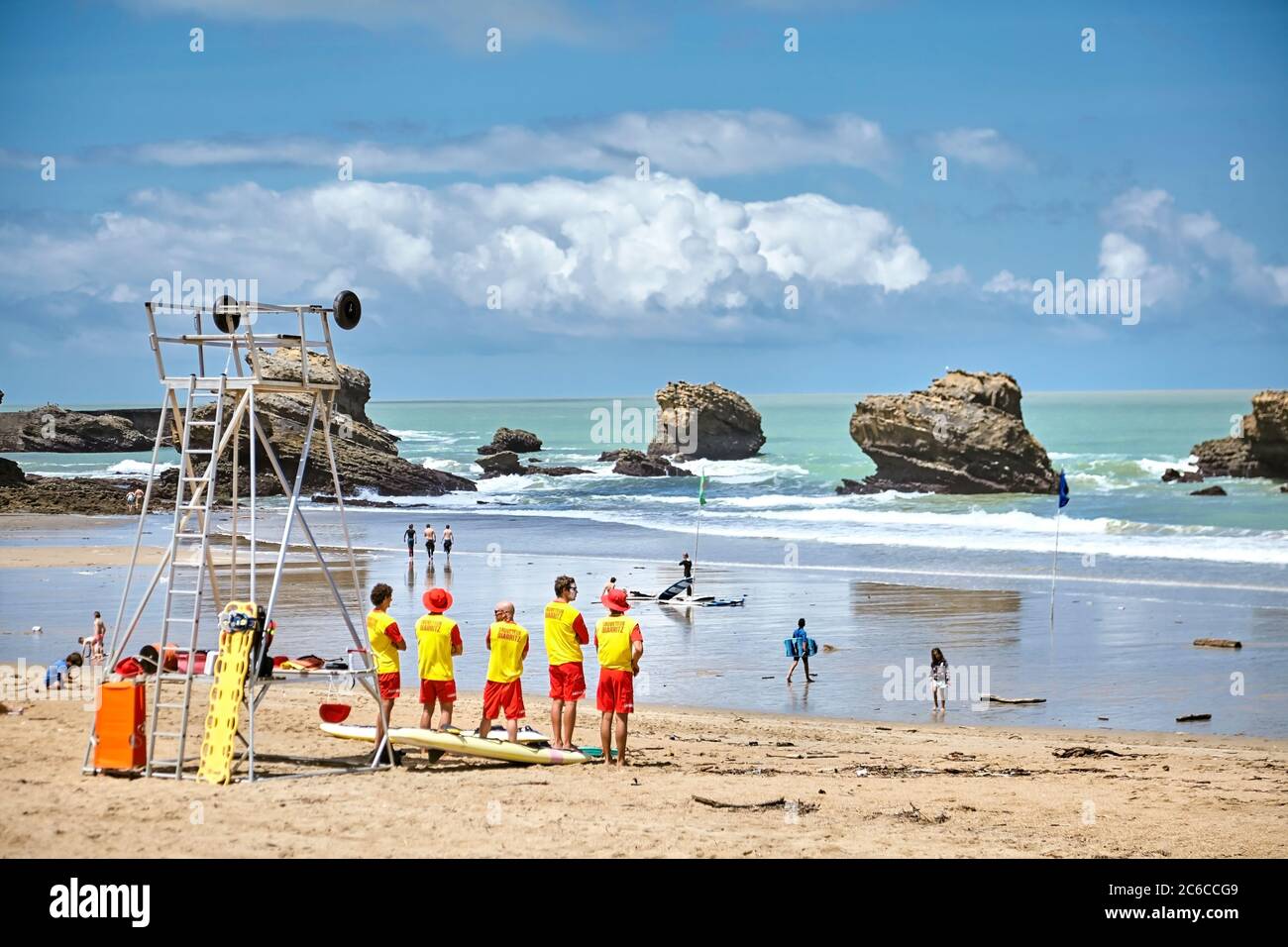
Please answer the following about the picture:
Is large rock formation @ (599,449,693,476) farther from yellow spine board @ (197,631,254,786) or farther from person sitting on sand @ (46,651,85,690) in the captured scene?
yellow spine board @ (197,631,254,786)

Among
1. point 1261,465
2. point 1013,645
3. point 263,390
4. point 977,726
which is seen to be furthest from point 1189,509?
point 263,390

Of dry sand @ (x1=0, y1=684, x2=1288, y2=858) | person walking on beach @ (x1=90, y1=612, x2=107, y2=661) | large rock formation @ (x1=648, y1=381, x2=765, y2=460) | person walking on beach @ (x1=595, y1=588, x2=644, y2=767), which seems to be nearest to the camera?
dry sand @ (x1=0, y1=684, x2=1288, y2=858)

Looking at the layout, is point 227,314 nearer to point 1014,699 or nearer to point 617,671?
point 617,671

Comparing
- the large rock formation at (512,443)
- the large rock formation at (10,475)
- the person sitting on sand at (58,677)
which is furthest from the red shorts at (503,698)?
the large rock formation at (512,443)

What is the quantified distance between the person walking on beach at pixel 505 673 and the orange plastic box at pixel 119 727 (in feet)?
9.35

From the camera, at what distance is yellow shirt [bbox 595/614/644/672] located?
11.9 m

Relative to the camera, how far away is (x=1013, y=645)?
71.9 feet

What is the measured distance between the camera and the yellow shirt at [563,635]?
468 inches

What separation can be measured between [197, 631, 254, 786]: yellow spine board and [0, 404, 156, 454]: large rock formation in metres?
101

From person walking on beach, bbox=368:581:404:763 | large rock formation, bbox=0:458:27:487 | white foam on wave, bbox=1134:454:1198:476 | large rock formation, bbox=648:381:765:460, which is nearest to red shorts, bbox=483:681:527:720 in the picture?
person walking on beach, bbox=368:581:404:763

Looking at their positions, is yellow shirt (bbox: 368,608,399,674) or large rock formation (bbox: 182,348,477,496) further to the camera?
large rock formation (bbox: 182,348,477,496)
